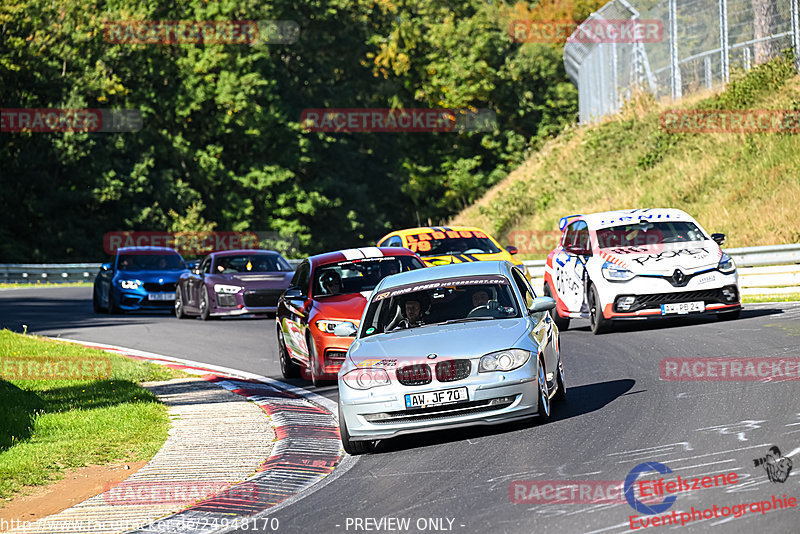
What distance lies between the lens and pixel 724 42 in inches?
1168

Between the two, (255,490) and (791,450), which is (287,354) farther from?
(791,450)

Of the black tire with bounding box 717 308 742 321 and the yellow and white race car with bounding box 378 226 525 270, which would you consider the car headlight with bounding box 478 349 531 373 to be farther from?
the yellow and white race car with bounding box 378 226 525 270

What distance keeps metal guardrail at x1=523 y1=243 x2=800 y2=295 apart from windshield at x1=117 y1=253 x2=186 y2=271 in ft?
43.9

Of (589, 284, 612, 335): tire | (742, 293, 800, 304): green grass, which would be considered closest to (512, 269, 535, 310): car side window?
(589, 284, 612, 335): tire

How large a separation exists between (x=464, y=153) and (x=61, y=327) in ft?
158

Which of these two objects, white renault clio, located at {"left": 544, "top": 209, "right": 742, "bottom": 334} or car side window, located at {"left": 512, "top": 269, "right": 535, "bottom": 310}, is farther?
white renault clio, located at {"left": 544, "top": 209, "right": 742, "bottom": 334}

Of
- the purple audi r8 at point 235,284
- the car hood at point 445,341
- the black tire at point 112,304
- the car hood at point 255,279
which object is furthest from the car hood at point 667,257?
the black tire at point 112,304

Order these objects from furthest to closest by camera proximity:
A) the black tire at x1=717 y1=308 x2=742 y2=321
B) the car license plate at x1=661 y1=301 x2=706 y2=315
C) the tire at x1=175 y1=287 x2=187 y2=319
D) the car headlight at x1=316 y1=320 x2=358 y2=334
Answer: the tire at x1=175 y1=287 x2=187 y2=319 < the black tire at x1=717 y1=308 x2=742 y2=321 < the car license plate at x1=661 y1=301 x2=706 y2=315 < the car headlight at x1=316 y1=320 x2=358 y2=334

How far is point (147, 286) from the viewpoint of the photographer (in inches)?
1083

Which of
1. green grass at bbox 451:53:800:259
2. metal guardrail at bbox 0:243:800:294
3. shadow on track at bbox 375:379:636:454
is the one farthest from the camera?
green grass at bbox 451:53:800:259

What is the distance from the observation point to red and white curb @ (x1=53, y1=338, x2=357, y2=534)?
7809 mm

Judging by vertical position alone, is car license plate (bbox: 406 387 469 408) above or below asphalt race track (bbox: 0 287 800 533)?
above

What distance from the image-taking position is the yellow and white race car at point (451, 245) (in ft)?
71.5

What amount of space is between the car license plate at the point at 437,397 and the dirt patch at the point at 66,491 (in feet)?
8.01
